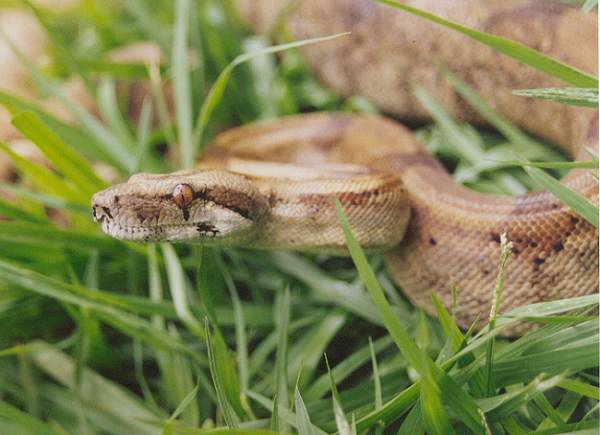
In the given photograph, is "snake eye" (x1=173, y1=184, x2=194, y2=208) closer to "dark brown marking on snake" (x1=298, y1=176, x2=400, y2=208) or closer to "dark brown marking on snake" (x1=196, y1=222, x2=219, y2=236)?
"dark brown marking on snake" (x1=196, y1=222, x2=219, y2=236)

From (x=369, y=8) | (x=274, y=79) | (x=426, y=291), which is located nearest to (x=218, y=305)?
(x=426, y=291)

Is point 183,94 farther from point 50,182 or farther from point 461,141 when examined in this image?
point 461,141

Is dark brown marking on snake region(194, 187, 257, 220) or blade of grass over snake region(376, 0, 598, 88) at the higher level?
blade of grass over snake region(376, 0, 598, 88)

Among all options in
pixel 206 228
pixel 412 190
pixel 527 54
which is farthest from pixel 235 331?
pixel 527 54

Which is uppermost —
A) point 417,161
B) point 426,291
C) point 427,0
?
point 427,0

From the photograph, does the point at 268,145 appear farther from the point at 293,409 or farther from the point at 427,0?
the point at 293,409

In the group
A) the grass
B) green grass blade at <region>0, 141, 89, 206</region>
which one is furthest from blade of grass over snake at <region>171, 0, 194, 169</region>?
green grass blade at <region>0, 141, 89, 206</region>
